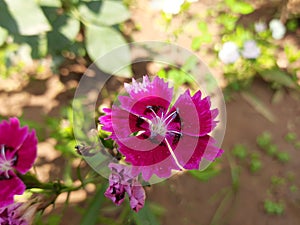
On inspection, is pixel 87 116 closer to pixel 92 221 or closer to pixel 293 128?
pixel 92 221

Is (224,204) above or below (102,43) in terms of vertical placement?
below

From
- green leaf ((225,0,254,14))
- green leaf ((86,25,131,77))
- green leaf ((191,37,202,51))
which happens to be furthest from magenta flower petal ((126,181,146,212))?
green leaf ((225,0,254,14))

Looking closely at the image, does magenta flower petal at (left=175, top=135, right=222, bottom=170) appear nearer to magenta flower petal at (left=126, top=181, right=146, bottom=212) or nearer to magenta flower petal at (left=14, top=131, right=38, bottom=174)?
magenta flower petal at (left=126, top=181, right=146, bottom=212)

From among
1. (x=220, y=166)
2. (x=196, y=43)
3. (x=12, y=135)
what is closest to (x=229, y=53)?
(x=196, y=43)

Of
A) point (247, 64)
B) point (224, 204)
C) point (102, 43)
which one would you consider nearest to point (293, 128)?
point (247, 64)

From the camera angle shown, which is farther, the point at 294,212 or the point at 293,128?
the point at 293,128

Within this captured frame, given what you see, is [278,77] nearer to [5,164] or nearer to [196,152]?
[196,152]

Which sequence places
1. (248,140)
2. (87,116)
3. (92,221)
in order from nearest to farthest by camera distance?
(92,221) < (87,116) < (248,140)
